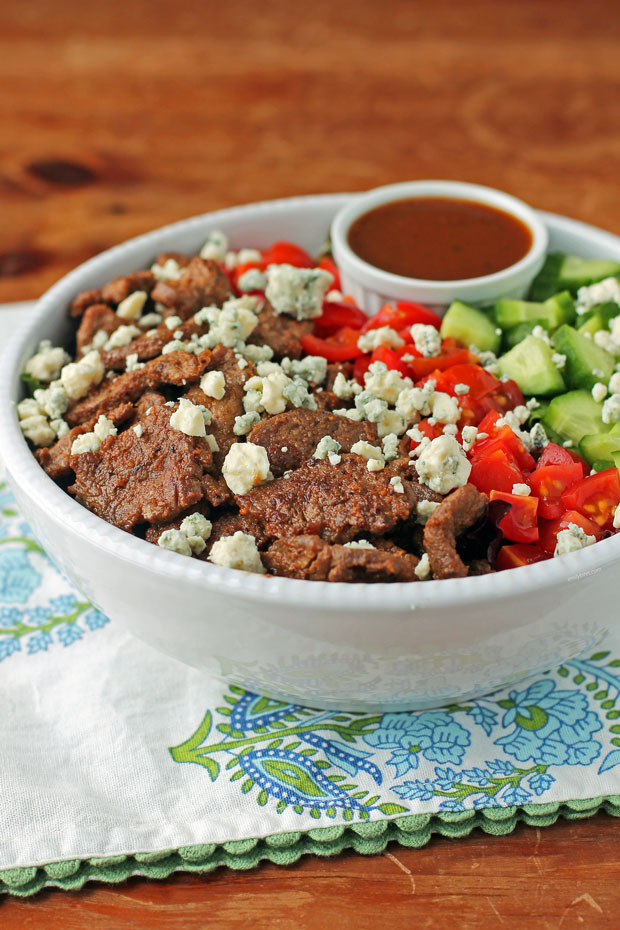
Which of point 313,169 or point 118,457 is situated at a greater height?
point 118,457

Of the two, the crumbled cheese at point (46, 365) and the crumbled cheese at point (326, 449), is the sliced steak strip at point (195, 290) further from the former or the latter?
the crumbled cheese at point (326, 449)

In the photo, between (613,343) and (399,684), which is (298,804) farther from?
(613,343)

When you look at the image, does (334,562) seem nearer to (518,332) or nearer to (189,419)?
(189,419)

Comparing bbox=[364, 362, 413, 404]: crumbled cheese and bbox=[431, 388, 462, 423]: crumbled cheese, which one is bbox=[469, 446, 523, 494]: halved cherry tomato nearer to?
Result: bbox=[431, 388, 462, 423]: crumbled cheese

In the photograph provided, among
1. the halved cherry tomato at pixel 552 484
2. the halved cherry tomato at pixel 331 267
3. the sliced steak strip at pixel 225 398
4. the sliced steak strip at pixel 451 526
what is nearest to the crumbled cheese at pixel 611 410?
the halved cherry tomato at pixel 552 484

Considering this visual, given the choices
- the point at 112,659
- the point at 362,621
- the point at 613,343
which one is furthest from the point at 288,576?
the point at 613,343

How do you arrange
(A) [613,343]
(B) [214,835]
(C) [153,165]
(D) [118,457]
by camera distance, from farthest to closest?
(C) [153,165] < (A) [613,343] < (D) [118,457] < (B) [214,835]

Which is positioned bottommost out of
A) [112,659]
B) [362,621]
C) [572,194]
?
[112,659]

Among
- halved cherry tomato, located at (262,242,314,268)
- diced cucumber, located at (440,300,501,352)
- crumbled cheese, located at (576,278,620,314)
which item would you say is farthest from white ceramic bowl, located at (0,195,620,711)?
halved cherry tomato, located at (262,242,314,268)
